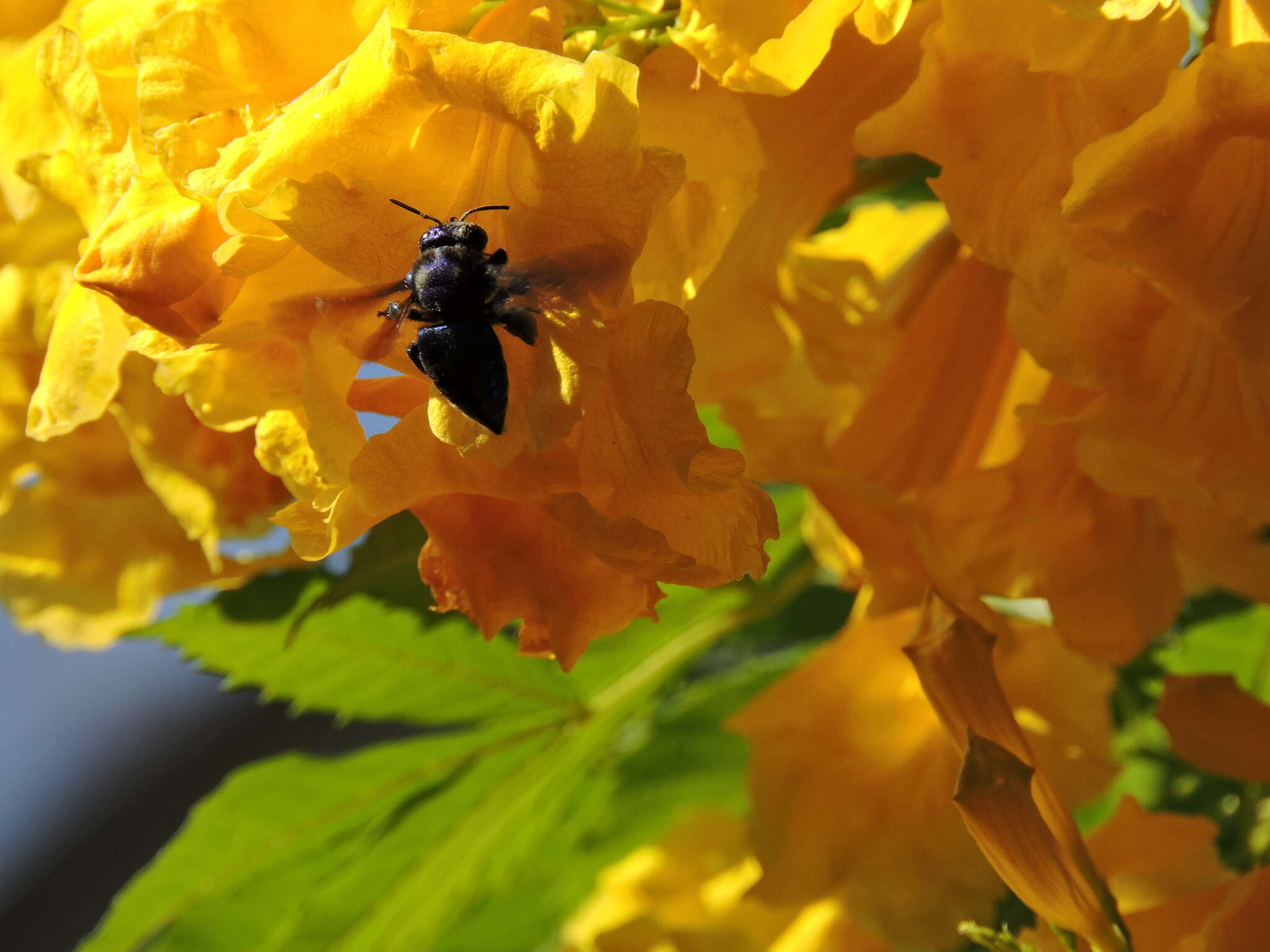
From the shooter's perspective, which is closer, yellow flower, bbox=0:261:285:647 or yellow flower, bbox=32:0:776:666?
yellow flower, bbox=32:0:776:666

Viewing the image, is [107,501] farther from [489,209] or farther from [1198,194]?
[1198,194]

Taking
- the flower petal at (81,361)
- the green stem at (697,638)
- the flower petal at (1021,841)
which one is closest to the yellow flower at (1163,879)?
the flower petal at (1021,841)

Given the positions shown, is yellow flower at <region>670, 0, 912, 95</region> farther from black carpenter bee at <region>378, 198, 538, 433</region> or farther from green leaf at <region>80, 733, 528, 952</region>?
green leaf at <region>80, 733, 528, 952</region>

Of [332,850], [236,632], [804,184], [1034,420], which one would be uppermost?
[804,184]

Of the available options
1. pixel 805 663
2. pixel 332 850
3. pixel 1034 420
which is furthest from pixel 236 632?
pixel 1034 420

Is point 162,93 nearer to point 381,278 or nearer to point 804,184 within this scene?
point 381,278

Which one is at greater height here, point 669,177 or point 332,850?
point 669,177

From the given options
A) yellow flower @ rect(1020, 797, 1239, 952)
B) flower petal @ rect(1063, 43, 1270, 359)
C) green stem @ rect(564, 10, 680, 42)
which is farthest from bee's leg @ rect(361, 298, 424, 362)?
yellow flower @ rect(1020, 797, 1239, 952)

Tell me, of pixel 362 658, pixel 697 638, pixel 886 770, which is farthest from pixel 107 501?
pixel 886 770
